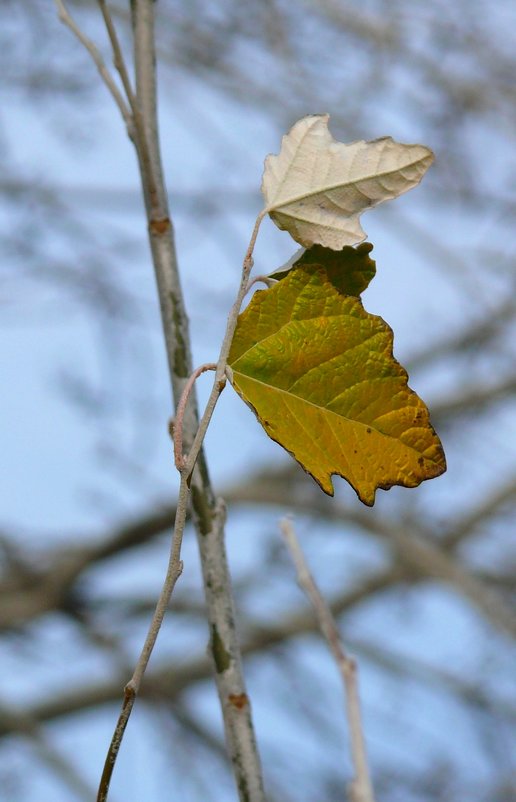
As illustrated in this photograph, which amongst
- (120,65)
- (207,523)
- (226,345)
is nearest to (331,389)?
(226,345)

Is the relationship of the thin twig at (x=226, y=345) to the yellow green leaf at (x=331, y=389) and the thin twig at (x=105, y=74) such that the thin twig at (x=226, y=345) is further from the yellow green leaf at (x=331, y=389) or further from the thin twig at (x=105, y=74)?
the thin twig at (x=105, y=74)

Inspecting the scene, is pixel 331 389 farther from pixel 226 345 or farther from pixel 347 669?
pixel 347 669

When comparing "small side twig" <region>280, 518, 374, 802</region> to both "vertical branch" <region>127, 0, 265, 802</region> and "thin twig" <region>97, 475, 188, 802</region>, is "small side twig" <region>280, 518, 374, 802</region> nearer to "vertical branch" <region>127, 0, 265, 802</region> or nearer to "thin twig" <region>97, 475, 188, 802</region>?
"vertical branch" <region>127, 0, 265, 802</region>

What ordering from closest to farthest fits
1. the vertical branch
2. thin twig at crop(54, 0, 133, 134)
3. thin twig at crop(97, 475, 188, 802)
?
thin twig at crop(97, 475, 188, 802)
the vertical branch
thin twig at crop(54, 0, 133, 134)

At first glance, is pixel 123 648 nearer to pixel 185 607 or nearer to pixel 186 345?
pixel 185 607

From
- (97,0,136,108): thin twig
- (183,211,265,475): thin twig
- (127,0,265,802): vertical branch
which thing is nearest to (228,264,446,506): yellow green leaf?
(183,211,265,475): thin twig

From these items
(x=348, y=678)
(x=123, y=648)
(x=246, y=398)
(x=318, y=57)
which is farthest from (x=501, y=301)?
(x=246, y=398)

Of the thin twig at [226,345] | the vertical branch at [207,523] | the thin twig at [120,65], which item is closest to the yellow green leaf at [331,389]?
the thin twig at [226,345]
